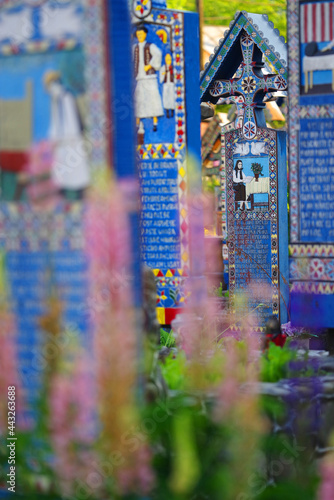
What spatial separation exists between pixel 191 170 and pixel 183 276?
89cm

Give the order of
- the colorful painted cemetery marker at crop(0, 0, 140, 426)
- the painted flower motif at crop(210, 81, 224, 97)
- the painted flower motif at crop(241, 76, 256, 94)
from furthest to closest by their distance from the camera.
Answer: the painted flower motif at crop(210, 81, 224, 97) → the painted flower motif at crop(241, 76, 256, 94) → the colorful painted cemetery marker at crop(0, 0, 140, 426)

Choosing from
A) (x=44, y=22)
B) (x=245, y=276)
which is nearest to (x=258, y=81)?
(x=245, y=276)

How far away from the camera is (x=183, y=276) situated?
288 inches

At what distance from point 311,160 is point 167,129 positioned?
1.92 m

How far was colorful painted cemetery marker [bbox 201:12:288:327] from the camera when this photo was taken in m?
9.15

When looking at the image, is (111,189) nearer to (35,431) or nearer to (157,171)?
(35,431)

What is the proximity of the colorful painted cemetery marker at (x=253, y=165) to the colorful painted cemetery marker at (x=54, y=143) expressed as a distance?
16.8ft

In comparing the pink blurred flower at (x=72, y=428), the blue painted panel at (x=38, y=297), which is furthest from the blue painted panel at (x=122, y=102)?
the pink blurred flower at (x=72, y=428)

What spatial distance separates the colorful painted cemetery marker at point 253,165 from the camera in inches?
A: 360

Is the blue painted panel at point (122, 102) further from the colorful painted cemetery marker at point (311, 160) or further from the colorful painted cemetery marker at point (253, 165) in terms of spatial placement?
the colorful painted cemetery marker at point (253, 165)

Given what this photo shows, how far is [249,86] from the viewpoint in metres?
9.41

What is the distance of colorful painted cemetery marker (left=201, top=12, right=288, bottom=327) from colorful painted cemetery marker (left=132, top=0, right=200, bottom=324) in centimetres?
194

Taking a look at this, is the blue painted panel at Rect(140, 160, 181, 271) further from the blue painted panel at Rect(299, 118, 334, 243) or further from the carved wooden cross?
the carved wooden cross

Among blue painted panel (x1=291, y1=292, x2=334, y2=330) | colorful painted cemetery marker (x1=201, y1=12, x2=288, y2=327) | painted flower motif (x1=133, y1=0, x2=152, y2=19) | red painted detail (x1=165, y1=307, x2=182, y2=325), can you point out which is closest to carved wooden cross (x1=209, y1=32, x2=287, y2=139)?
colorful painted cemetery marker (x1=201, y1=12, x2=288, y2=327)
